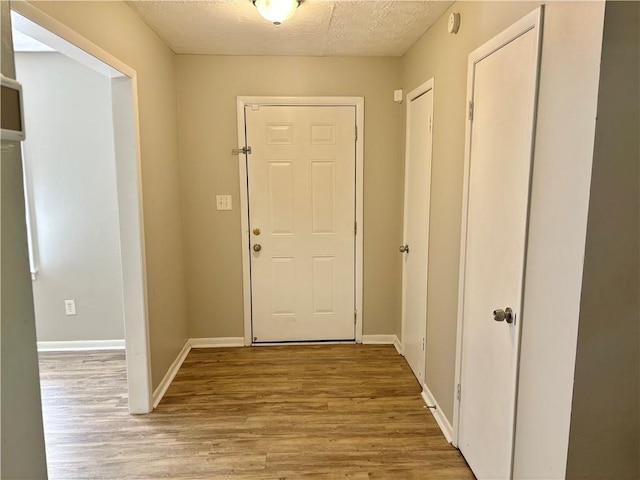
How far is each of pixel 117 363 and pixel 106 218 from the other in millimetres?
1150

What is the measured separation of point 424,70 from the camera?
8.64 feet

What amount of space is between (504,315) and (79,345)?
11.0 ft

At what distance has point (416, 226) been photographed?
2865mm

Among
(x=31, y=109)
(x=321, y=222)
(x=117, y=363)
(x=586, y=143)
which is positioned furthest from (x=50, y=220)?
(x=586, y=143)

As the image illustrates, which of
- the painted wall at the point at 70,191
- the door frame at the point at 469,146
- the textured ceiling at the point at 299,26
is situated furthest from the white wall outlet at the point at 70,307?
the door frame at the point at 469,146

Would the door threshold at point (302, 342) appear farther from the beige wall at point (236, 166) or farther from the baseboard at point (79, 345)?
the baseboard at point (79, 345)

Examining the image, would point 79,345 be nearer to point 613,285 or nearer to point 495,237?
point 495,237

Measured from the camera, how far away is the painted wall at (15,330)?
973 mm

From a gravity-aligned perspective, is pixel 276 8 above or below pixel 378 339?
above

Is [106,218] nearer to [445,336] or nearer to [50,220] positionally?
[50,220]

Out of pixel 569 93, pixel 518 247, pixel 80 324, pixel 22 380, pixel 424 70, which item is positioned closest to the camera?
pixel 22 380

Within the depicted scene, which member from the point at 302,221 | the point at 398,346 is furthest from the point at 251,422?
the point at 302,221

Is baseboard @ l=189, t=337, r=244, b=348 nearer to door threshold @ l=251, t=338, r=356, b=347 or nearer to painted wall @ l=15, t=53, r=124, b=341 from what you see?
door threshold @ l=251, t=338, r=356, b=347

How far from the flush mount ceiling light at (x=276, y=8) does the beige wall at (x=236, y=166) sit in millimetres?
1041
